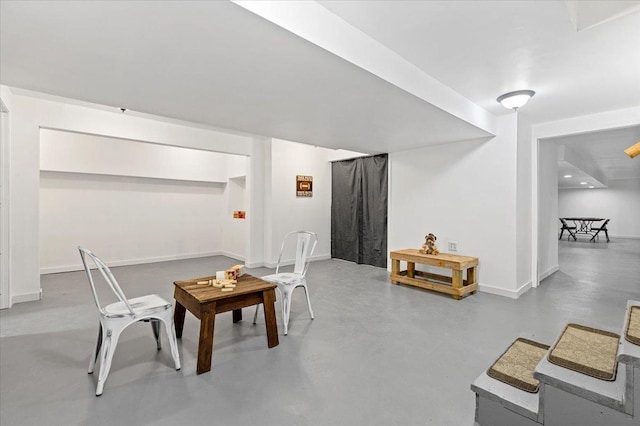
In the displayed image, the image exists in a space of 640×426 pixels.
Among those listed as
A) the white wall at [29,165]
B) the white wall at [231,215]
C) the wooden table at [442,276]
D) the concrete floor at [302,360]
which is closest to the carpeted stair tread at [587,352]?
the concrete floor at [302,360]

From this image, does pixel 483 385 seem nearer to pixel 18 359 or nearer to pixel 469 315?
pixel 469 315

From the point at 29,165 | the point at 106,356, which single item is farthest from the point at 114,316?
the point at 29,165

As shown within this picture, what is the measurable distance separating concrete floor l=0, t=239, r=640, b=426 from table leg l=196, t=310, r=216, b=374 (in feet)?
0.21

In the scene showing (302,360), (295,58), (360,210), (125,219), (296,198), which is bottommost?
(302,360)

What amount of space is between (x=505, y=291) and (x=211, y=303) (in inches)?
147

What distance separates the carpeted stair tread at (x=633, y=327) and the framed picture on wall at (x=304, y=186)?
521cm

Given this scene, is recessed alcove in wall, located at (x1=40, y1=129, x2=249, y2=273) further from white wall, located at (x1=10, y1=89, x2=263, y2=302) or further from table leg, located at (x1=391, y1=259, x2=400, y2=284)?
table leg, located at (x1=391, y1=259, x2=400, y2=284)

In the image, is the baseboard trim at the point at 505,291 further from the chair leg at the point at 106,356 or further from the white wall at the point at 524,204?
the chair leg at the point at 106,356

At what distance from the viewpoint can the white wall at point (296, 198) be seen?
5.95 metres

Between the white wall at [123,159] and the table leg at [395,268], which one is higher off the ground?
the white wall at [123,159]

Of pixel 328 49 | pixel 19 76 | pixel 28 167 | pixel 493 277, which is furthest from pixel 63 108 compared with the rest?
pixel 493 277

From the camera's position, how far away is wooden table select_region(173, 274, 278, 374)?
2133 mm

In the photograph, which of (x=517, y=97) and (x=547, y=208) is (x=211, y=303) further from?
(x=547, y=208)

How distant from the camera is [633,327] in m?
1.52
